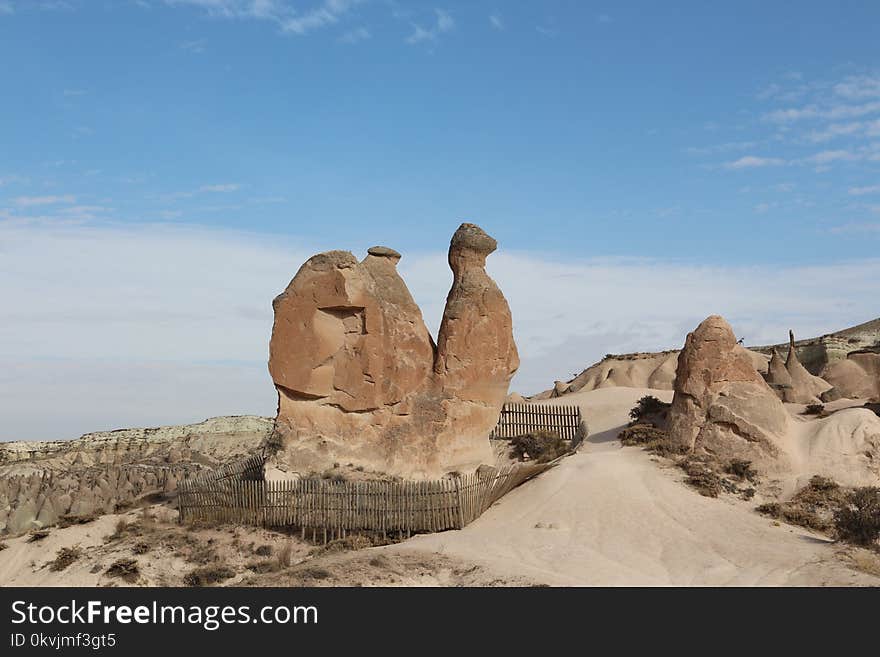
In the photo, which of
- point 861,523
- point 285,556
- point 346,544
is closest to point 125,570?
point 285,556

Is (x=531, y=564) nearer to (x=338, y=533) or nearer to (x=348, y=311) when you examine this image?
(x=338, y=533)

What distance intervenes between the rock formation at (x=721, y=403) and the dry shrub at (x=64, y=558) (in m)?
12.2

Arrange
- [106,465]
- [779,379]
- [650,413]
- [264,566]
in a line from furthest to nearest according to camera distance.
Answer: [779,379]
[106,465]
[650,413]
[264,566]

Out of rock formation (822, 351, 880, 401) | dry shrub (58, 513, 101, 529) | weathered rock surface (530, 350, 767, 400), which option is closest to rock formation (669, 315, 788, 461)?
dry shrub (58, 513, 101, 529)

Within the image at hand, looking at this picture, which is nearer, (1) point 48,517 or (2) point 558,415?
(1) point 48,517

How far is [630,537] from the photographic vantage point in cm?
1374

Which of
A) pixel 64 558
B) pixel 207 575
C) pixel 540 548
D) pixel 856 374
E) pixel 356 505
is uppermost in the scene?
pixel 856 374

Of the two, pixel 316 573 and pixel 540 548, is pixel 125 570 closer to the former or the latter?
pixel 316 573

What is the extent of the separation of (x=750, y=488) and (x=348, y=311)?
871cm

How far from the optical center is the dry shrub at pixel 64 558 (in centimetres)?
1460

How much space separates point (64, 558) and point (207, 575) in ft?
10.7

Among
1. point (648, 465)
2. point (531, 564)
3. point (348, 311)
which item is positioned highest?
point (348, 311)

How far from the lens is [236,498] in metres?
15.7

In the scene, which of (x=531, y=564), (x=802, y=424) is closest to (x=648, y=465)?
(x=802, y=424)
